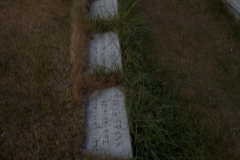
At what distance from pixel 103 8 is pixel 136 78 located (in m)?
1.48

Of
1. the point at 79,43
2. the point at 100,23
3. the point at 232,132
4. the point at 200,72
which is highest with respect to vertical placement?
the point at 100,23

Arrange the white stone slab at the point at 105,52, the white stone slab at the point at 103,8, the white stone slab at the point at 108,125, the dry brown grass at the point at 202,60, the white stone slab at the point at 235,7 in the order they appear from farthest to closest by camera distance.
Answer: the white stone slab at the point at 235,7, the white stone slab at the point at 103,8, the white stone slab at the point at 105,52, the dry brown grass at the point at 202,60, the white stone slab at the point at 108,125

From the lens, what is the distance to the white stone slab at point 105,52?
321cm

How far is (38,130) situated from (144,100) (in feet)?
3.12

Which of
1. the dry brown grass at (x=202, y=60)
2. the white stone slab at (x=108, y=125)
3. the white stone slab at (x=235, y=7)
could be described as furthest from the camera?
the white stone slab at (x=235, y=7)

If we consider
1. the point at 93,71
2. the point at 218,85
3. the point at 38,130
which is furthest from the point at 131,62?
the point at 38,130

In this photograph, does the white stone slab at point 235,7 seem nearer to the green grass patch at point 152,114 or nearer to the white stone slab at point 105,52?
the green grass patch at point 152,114

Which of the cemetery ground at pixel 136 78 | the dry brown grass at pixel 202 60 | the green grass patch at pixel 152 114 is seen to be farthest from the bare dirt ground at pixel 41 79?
the dry brown grass at pixel 202 60

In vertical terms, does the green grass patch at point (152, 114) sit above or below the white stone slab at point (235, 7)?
below

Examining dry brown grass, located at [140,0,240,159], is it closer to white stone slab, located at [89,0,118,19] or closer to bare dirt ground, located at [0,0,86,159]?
white stone slab, located at [89,0,118,19]

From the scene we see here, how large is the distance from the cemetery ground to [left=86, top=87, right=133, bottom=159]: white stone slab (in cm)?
8

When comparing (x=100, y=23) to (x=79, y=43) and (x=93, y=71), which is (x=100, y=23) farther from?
(x=93, y=71)

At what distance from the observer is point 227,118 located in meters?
2.85

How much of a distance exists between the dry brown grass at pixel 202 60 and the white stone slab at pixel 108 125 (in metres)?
0.61
